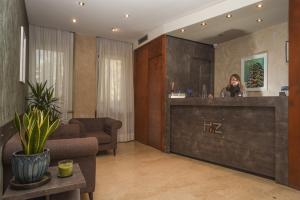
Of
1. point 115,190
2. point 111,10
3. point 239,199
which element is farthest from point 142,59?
point 239,199

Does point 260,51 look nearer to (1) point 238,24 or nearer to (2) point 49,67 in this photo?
(1) point 238,24

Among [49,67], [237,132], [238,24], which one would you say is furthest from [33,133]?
[238,24]

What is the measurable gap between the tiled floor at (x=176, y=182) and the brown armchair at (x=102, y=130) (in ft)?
1.00

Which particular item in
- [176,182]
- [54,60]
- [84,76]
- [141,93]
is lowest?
[176,182]

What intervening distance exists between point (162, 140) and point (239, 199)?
224 centimetres

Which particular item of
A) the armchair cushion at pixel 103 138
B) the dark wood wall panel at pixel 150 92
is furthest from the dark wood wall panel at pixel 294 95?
the armchair cushion at pixel 103 138

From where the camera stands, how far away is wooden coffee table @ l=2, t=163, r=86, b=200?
128 cm

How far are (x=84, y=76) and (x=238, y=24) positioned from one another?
3.55 m

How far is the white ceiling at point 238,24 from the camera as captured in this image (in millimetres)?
3142

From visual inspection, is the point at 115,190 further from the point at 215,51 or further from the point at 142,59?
the point at 215,51

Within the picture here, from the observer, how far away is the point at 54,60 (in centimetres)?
457

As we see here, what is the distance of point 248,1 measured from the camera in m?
2.96

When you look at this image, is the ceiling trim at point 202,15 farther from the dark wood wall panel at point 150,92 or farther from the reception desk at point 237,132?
the reception desk at point 237,132

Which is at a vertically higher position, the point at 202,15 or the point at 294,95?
the point at 202,15
